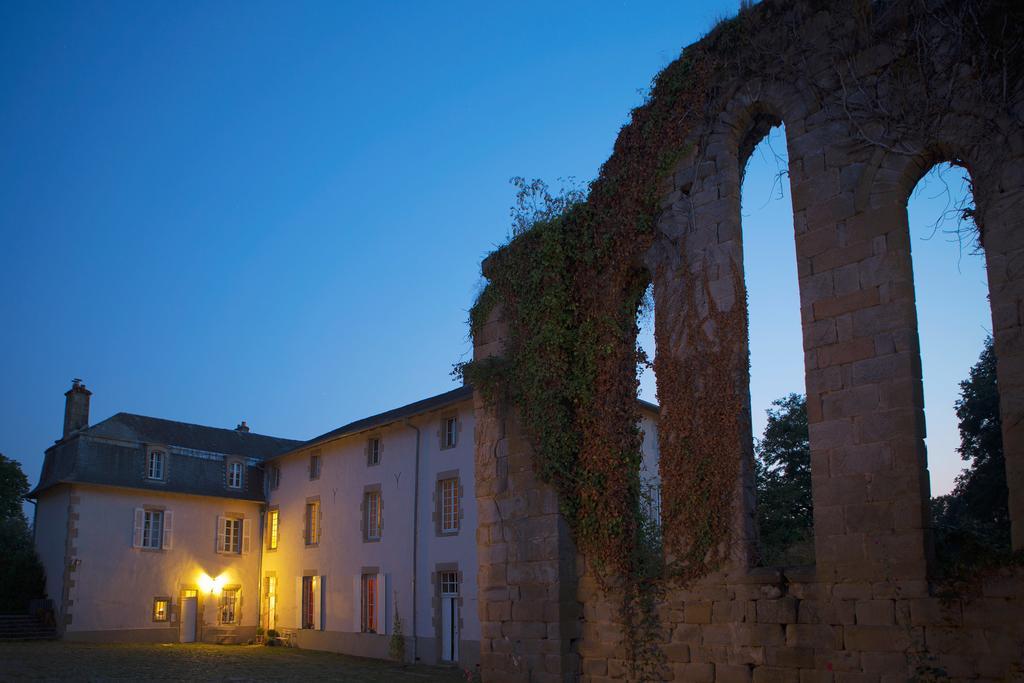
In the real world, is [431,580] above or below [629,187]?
below

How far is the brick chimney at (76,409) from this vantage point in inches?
1123

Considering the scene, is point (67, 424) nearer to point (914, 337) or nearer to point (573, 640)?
point (573, 640)

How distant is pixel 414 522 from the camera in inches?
882

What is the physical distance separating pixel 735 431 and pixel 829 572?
129 centimetres

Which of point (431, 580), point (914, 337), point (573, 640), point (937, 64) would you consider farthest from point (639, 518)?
point (431, 580)

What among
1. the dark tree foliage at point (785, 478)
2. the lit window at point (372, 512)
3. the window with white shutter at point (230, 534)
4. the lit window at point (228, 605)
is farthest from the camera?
the window with white shutter at point (230, 534)

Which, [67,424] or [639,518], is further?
[67,424]

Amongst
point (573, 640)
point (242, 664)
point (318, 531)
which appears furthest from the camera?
point (318, 531)

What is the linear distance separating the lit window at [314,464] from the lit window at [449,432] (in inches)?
267

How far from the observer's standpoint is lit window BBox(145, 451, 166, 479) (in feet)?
90.7

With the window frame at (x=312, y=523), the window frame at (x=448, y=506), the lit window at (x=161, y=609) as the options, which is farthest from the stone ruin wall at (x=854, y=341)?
the lit window at (x=161, y=609)

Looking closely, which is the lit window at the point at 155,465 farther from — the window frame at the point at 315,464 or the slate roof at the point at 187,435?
the window frame at the point at 315,464

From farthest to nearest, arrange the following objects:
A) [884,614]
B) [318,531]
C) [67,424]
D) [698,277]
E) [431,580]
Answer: [67,424] → [318,531] → [431,580] → [698,277] → [884,614]

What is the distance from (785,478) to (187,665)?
1410cm
